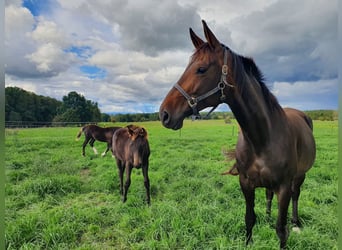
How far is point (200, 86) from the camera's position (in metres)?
1.91

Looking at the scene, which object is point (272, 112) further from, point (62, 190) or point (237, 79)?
point (62, 190)

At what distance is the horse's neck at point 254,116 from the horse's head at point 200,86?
0.19 m

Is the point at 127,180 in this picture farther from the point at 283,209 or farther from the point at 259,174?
the point at 283,209

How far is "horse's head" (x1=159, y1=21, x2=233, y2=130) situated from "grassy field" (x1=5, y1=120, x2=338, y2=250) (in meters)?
1.49

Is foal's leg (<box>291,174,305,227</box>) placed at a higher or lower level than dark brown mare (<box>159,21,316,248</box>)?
lower

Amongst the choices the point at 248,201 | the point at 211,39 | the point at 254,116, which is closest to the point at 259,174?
the point at 248,201

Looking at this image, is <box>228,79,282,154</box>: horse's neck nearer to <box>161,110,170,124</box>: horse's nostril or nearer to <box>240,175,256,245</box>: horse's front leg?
<box>240,175,256,245</box>: horse's front leg

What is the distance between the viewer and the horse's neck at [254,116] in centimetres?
206

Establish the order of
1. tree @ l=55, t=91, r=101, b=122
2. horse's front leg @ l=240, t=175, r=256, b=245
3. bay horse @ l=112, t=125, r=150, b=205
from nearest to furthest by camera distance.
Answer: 1. horse's front leg @ l=240, t=175, r=256, b=245
2. bay horse @ l=112, t=125, r=150, b=205
3. tree @ l=55, t=91, r=101, b=122

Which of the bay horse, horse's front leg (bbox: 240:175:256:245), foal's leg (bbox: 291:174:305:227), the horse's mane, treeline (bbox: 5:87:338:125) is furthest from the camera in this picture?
treeline (bbox: 5:87:338:125)

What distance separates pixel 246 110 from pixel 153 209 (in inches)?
83.2

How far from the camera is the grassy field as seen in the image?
2.70m

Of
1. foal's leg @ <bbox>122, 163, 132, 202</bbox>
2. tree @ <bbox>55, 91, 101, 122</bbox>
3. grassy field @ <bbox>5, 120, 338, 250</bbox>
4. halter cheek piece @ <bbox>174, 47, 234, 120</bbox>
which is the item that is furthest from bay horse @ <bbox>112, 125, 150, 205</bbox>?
halter cheek piece @ <bbox>174, 47, 234, 120</bbox>

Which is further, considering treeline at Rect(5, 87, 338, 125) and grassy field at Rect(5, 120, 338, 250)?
treeline at Rect(5, 87, 338, 125)
